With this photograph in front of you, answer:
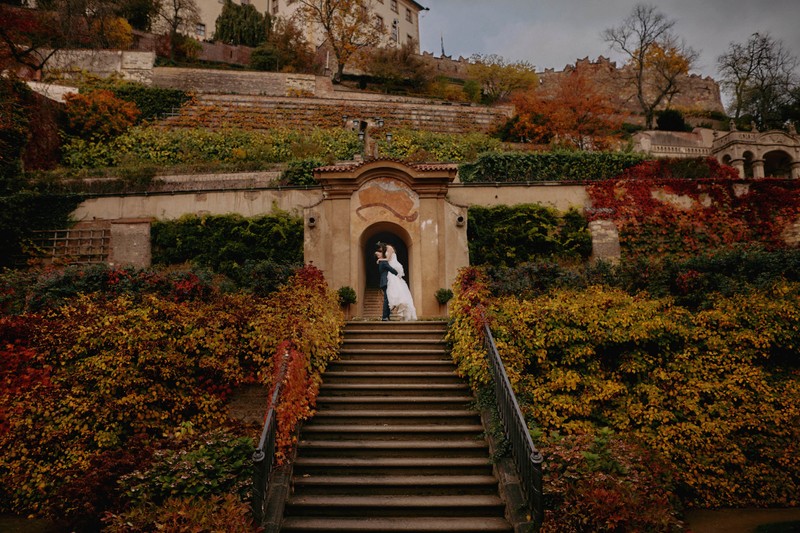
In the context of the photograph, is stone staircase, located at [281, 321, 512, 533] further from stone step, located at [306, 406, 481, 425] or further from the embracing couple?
the embracing couple

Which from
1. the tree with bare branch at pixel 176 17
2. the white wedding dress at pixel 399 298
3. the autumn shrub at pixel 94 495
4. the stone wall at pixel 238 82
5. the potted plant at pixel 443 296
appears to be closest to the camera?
the autumn shrub at pixel 94 495

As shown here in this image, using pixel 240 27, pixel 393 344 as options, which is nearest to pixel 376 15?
pixel 240 27

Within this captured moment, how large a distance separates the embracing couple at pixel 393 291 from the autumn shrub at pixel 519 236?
13.1 ft

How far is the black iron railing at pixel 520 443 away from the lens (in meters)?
6.05

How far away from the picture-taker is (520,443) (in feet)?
22.0

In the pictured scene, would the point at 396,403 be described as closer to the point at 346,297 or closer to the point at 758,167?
the point at 346,297

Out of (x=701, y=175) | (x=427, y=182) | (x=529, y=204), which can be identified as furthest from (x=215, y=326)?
(x=701, y=175)

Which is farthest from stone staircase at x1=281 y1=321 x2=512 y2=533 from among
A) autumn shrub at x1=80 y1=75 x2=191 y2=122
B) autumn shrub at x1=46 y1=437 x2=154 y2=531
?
autumn shrub at x1=80 y1=75 x2=191 y2=122

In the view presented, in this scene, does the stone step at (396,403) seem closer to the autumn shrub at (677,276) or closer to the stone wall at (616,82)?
the autumn shrub at (677,276)

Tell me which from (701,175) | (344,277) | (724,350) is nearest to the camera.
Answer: (724,350)

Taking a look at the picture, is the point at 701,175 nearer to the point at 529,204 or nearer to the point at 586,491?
the point at 529,204

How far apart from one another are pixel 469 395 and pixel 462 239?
7.26m

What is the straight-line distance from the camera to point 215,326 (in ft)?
31.8

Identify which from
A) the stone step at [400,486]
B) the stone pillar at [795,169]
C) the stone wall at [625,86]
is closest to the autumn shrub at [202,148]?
the stone step at [400,486]
